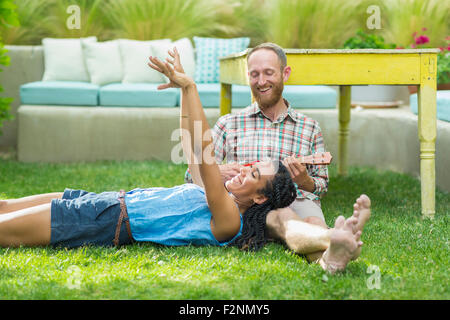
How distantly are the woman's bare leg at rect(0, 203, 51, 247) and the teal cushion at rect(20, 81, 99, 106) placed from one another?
114 inches

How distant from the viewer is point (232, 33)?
6676mm

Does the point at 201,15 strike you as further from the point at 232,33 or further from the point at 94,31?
the point at 94,31

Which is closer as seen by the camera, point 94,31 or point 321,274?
point 321,274

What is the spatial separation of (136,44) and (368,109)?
86.6 inches

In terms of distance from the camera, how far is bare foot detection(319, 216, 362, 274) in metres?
1.92

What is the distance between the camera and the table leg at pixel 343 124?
430 cm

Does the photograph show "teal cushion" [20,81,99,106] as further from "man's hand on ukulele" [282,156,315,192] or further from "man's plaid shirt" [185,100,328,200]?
"man's hand on ukulele" [282,156,315,192]

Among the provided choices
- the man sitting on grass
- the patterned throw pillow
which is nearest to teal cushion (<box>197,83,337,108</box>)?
the patterned throw pillow

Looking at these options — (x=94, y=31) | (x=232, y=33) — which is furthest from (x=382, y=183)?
(x=94, y=31)

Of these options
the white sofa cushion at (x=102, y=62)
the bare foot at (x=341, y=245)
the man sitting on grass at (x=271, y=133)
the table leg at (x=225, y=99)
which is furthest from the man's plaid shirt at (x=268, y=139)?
the white sofa cushion at (x=102, y=62)

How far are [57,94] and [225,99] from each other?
192 cm

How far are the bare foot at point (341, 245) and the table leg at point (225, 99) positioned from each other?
6.17 feet

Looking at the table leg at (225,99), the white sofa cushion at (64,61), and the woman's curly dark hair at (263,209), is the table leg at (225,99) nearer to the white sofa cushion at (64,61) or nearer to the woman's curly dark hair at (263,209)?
the woman's curly dark hair at (263,209)

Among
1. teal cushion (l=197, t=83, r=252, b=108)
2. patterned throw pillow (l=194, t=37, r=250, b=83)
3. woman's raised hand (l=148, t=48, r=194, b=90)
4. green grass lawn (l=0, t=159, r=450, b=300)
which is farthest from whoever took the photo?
patterned throw pillow (l=194, t=37, r=250, b=83)
